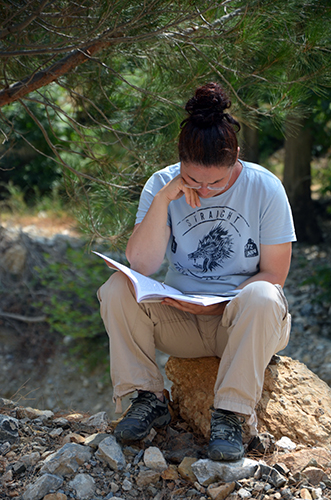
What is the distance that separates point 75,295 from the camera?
5.97 m

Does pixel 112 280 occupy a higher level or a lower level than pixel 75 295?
higher

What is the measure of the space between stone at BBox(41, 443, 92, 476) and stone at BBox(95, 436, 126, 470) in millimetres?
48

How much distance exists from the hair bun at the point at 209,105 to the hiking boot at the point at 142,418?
1100mm

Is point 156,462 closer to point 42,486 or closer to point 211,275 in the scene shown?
point 42,486

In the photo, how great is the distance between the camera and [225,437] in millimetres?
1805

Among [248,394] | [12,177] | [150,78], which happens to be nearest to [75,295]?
[12,177]

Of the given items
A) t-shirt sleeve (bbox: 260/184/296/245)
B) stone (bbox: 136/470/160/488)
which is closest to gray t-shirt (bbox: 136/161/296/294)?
t-shirt sleeve (bbox: 260/184/296/245)

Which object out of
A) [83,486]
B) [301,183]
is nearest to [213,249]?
[83,486]

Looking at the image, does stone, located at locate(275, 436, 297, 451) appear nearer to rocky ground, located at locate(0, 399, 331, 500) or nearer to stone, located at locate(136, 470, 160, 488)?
rocky ground, located at locate(0, 399, 331, 500)

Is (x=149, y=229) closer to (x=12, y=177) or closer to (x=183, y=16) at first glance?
(x=183, y=16)

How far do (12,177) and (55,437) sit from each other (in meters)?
6.44

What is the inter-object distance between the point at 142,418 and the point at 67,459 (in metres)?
0.31

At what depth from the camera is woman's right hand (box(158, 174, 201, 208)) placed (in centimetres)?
207

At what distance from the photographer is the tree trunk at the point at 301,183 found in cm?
644
